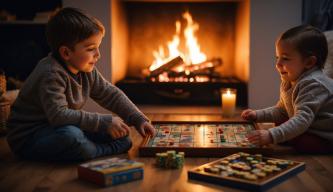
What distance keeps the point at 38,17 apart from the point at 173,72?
910 millimetres

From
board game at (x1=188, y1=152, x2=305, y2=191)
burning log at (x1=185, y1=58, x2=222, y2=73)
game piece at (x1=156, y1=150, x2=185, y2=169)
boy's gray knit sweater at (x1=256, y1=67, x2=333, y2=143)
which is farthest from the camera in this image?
burning log at (x1=185, y1=58, x2=222, y2=73)

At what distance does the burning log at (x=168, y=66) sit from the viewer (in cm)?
302

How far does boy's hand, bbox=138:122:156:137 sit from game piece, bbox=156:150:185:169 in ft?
0.81

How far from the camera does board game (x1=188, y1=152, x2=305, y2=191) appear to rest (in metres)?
1.33

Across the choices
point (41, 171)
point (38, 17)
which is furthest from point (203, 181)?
point (38, 17)

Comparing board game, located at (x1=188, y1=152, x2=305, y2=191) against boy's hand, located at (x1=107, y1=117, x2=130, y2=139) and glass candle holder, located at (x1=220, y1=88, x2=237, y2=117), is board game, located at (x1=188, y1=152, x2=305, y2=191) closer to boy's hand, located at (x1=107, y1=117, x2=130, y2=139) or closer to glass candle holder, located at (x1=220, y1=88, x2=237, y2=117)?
boy's hand, located at (x1=107, y1=117, x2=130, y2=139)

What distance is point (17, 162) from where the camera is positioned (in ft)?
5.59

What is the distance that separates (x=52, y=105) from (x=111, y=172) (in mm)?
392

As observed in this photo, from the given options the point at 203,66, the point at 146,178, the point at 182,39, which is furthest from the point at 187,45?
the point at 146,178

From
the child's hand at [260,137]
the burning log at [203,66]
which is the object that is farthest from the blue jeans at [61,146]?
the burning log at [203,66]

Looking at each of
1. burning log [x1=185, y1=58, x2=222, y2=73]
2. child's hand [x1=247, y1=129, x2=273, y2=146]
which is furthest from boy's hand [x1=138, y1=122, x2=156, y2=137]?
burning log [x1=185, y1=58, x2=222, y2=73]

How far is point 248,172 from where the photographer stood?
55.2 inches

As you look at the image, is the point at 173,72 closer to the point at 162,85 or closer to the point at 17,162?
the point at 162,85

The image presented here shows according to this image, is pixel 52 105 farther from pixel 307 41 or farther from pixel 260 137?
pixel 307 41
